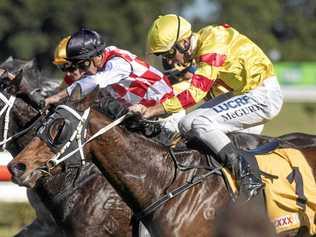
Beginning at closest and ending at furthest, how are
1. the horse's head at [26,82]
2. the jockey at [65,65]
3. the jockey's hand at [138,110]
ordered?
the jockey's hand at [138,110] → the horse's head at [26,82] → the jockey at [65,65]

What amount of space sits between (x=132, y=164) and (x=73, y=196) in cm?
97

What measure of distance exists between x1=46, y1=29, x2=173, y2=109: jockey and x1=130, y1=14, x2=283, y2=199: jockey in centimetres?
51

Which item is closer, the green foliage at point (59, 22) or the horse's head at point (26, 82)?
the horse's head at point (26, 82)

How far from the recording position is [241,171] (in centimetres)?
584

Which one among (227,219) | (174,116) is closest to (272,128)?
(174,116)

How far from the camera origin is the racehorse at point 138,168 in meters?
5.39

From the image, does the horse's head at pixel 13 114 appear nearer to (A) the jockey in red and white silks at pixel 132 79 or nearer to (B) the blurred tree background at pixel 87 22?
(A) the jockey in red and white silks at pixel 132 79

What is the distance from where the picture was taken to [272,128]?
24.6m

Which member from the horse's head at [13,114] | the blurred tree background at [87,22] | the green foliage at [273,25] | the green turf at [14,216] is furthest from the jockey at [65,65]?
the green foliage at [273,25]

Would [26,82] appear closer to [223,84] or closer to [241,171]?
[223,84]

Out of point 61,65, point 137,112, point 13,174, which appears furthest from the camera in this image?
point 61,65

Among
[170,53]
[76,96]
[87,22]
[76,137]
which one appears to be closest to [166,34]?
[170,53]

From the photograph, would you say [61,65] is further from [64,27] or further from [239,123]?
[64,27]

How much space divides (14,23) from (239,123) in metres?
39.5
